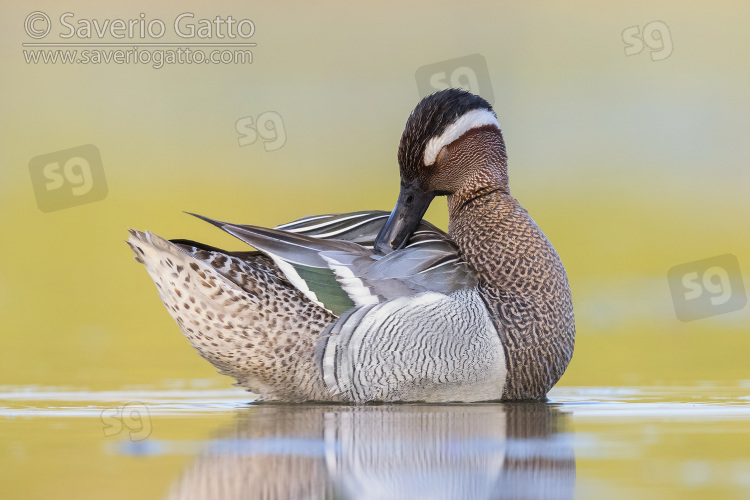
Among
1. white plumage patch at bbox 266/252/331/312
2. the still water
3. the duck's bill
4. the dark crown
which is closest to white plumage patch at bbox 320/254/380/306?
white plumage patch at bbox 266/252/331/312

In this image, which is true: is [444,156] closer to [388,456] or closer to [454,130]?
[454,130]

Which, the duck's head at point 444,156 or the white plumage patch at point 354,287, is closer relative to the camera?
the white plumage patch at point 354,287

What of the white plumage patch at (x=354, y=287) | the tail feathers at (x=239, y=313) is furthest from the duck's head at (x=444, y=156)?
the tail feathers at (x=239, y=313)

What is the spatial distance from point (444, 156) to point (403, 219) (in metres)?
0.40

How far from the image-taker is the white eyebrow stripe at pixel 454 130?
6.76 meters

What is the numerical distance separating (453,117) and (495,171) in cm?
45

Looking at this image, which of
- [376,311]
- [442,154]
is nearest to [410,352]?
[376,311]

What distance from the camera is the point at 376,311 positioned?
6.21 meters

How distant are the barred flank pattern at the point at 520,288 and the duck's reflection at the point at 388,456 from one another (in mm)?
524

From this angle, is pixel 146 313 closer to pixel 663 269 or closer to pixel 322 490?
pixel 663 269

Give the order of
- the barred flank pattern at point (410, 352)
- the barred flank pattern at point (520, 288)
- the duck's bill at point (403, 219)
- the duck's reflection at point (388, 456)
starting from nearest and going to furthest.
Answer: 1. the duck's reflection at point (388, 456)
2. the barred flank pattern at point (410, 352)
3. the barred flank pattern at point (520, 288)
4. the duck's bill at point (403, 219)

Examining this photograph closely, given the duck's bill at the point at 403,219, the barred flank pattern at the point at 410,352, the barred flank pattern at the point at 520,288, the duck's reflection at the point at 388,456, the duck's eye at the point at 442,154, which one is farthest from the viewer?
the duck's eye at the point at 442,154

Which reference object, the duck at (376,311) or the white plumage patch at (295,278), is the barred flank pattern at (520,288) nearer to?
the duck at (376,311)

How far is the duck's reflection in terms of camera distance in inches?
152
